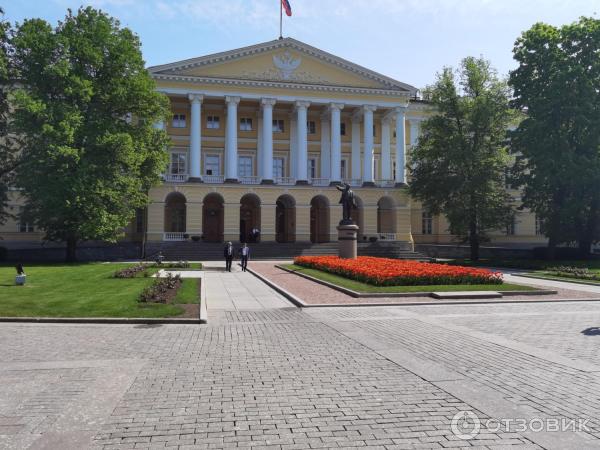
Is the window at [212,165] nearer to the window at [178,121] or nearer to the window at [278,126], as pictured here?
the window at [178,121]

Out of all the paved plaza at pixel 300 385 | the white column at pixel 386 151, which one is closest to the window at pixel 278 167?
the white column at pixel 386 151

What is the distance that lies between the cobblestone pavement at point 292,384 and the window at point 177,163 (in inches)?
1623

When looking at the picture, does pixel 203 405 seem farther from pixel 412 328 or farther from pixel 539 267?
pixel 539 267

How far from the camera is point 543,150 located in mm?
35625

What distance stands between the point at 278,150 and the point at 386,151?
11.8 metres

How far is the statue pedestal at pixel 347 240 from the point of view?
98.7 ft

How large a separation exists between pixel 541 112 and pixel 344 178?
21.6m

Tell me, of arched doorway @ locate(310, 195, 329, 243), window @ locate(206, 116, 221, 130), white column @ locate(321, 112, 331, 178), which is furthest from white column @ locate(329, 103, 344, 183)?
window @ locate(206, 116, 221, 130)

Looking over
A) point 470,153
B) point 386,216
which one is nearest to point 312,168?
point 386,216

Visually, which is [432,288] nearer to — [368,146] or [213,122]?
[368,146]

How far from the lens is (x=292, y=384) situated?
6.59m

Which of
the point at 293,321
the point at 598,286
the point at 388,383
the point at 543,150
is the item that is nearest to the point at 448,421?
the point at 388,383

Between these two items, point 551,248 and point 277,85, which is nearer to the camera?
point 551,248

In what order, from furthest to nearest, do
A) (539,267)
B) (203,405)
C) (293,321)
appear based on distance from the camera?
(539,267) → (293,321) → (203,405)
